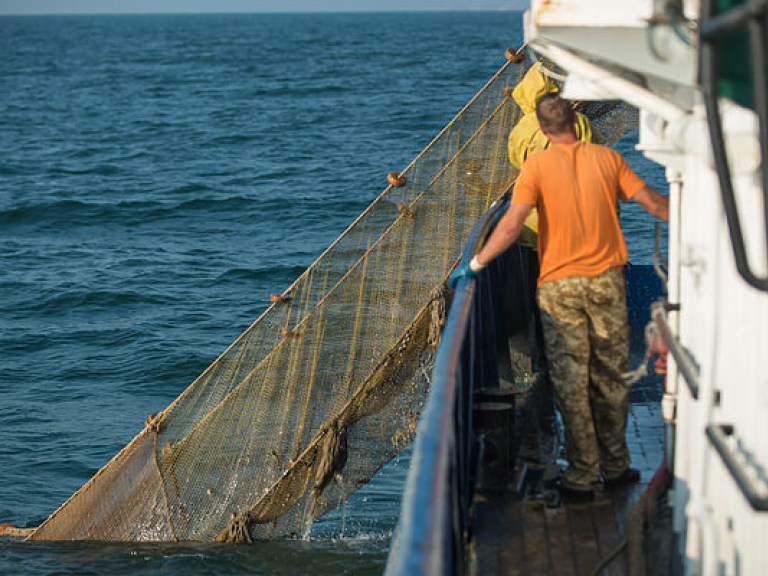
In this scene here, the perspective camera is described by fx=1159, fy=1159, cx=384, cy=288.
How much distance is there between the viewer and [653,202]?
5.20 metres

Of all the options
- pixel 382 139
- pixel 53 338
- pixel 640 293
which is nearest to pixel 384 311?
pixel 640 293

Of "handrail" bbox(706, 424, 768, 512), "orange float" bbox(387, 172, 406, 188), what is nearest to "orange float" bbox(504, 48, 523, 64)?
"orange float" bbox(387, 172, 406, 188)

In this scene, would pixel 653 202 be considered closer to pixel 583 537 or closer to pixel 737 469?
pixel 583 537

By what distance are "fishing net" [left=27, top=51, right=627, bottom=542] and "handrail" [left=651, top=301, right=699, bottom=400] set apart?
366 centimetres

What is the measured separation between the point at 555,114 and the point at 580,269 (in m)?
0.71

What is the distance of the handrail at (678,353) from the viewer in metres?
A: 3.89

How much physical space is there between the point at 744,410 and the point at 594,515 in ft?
7.24

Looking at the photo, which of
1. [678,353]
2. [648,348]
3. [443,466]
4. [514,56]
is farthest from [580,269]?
[514,56]

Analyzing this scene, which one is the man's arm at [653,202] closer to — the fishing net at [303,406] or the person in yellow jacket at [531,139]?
the person in yellow jacket at [531,139]

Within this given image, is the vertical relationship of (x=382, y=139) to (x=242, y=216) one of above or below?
above

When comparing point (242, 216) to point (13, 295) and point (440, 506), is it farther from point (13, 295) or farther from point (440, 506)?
point (440, 506)

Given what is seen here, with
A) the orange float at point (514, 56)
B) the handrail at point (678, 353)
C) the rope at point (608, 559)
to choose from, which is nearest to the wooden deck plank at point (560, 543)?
the rope at point (608, 559)

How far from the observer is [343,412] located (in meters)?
8.39

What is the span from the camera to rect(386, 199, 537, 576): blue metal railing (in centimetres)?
301
